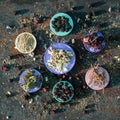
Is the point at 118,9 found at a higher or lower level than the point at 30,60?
higher

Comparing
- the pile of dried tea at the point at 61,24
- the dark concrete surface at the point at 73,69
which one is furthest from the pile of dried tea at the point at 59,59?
the pile of dried tea at the point at 61,24

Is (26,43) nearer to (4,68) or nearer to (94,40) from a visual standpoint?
(4,68)

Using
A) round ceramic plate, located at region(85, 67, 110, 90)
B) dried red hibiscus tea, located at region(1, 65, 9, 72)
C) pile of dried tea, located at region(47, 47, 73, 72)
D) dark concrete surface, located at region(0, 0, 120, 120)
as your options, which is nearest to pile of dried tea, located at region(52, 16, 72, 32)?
dark concrete surface, located at region(0, 0, 120, 120)

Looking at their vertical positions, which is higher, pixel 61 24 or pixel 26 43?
pixel 61 24

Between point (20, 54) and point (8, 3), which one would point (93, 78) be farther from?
point (8, 3)

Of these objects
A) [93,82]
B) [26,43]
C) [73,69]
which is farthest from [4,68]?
[93,82]

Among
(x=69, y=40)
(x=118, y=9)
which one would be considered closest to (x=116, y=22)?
(x=118, y=9)

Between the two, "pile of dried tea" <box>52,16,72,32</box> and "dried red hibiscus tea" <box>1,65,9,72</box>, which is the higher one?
"pile of dried tea" <box>52,16,72,32</box>

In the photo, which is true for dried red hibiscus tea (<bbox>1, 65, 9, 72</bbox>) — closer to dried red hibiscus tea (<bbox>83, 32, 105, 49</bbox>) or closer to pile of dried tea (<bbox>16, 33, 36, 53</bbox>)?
pile of dried tea (<bbox>16, 33, 36, 53</bbox>)

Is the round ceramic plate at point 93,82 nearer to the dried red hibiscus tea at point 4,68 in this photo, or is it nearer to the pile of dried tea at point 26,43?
the pile of dried tea at point 26,43
